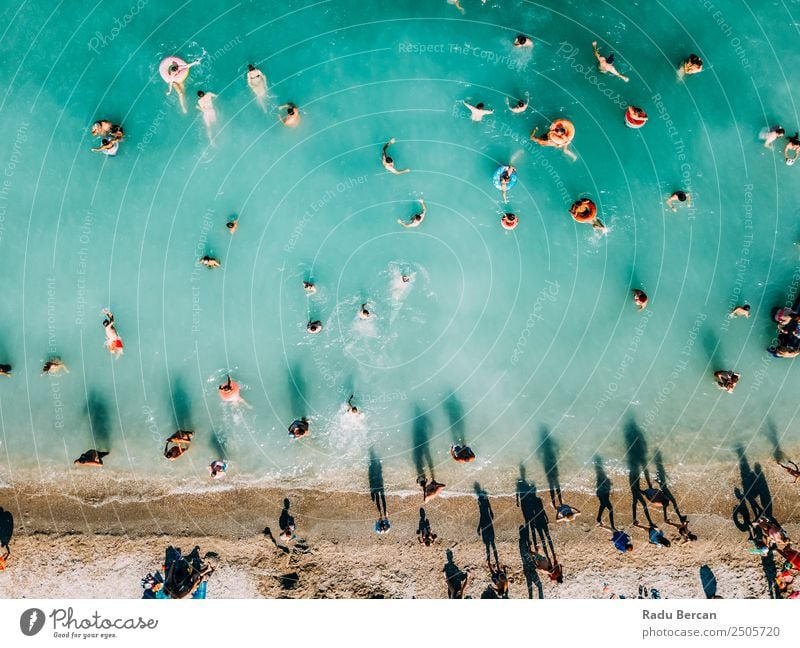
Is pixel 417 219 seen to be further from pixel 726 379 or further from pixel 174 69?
pixel 726 379

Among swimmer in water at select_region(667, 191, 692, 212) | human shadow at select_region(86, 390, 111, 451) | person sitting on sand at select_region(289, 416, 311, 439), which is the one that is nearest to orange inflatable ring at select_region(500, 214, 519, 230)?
swimmer in water at select_region(667, 191, 692, 212)

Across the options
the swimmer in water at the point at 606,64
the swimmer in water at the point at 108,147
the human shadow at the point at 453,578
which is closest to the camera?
the swimmer in water at the point at 606,64

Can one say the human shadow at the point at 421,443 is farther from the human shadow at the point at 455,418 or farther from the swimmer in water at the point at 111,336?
the swimmer in water at the point at 111,336

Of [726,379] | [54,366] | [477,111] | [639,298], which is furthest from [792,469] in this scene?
[54,366]

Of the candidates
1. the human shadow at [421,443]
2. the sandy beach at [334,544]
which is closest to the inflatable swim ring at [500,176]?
the human shadow at [421,443]

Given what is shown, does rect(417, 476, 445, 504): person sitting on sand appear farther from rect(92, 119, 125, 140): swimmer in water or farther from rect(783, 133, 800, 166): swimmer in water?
rect(783, 133, 800, 166): swimmer in water
